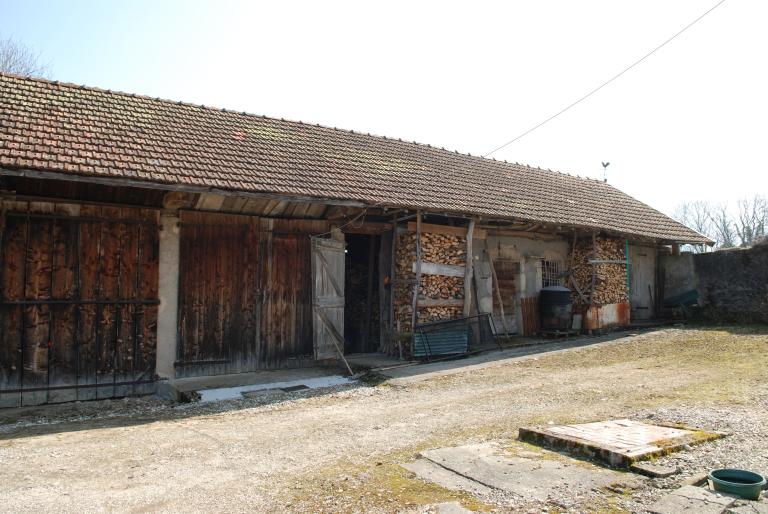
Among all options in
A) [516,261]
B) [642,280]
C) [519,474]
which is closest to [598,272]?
[516,261]

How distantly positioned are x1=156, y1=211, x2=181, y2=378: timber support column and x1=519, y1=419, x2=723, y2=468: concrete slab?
5.75m

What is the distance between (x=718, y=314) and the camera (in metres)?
15.2

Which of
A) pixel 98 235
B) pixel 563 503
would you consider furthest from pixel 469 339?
pixel 563 503

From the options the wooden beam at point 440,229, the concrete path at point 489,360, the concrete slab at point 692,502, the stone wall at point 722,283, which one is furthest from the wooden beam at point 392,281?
the stone wall at point 722,283

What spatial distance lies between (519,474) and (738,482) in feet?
4.72

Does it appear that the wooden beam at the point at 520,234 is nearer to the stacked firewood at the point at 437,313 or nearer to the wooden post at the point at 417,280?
the stacked firewood at the point at 437,313

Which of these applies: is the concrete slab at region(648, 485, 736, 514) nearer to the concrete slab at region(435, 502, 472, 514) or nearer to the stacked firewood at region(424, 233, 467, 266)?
the concrete slab at region(435, 502, 472, 514)

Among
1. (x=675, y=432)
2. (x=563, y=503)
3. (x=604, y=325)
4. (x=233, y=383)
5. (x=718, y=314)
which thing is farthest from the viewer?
(x=718, y=314)

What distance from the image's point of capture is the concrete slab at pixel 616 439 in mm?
4316

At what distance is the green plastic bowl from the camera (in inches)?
139

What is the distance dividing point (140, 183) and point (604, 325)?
455 inches

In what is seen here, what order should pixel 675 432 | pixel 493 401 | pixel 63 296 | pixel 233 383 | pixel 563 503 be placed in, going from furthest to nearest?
pixel 233 383 → pixel 63 296 → pixel 493 401 → pixel 675 432 → pixel 563 503

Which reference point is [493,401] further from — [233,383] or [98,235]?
[98,235]

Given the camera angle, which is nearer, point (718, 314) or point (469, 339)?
point (469, 339)
